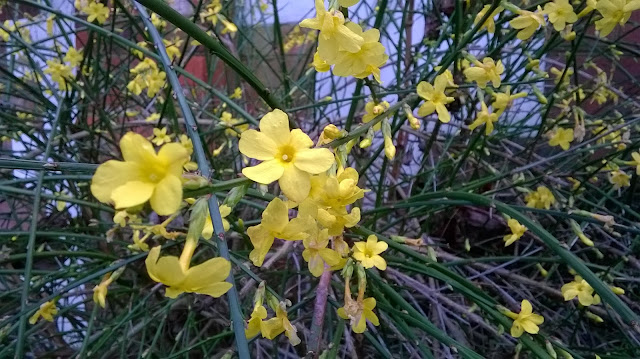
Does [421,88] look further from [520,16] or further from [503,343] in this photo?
[503,343]

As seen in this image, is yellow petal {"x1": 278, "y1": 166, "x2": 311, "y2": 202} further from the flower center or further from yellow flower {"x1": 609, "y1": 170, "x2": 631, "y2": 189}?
yellow flower {"x1": 609, "y1": 170, "x2": 631, "y2": 189}

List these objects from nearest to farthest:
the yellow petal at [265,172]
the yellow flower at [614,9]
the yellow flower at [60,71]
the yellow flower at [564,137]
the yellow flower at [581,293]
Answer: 1. the yellow petal at [265,172]
2. the yellow flower at [614,9]
3. the yellow flower at [581,293]
4. the yellow flower at [564,137]
5. the yellow flower at [60,71]

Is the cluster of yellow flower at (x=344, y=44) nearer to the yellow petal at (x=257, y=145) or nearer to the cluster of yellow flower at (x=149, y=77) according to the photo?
the yellow petal at (x=257, y=145)

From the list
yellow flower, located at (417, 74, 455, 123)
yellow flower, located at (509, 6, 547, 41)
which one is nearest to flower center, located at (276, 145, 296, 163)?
yellow flower, located at (417, 74, 455, 123)

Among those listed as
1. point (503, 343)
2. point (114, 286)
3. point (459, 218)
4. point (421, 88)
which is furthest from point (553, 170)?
point (114, 286)

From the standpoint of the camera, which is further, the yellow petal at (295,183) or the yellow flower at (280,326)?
the yellow flower at (280,326)

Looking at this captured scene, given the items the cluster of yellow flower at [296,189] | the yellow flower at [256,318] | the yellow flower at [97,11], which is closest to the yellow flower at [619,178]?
the cluster of yellow flower at [296,189]
